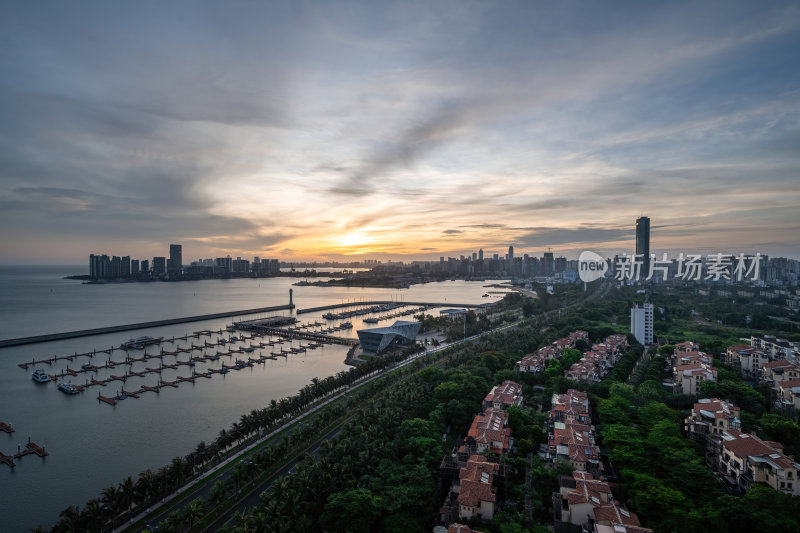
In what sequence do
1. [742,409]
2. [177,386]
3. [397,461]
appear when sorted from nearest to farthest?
1. [397,461]
2. [742,409]
3. [177,386]

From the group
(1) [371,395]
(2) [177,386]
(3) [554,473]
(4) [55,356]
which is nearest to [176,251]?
(4) [55,356]

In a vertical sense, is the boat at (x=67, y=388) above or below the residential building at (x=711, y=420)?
below

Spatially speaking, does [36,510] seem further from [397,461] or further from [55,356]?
[55,356]

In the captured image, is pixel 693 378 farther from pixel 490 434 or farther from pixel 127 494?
pixel 127 494

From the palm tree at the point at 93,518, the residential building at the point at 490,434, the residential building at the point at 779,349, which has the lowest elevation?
the palm tree at the point at 93,518

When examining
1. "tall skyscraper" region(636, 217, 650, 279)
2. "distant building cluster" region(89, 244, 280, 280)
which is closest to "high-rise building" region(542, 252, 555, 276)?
"tall skyscraper" region(636, 217, 650, 279)

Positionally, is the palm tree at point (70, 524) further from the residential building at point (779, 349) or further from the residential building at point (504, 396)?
the residential building at point (779, 349)

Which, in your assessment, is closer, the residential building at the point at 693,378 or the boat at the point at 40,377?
the residential building at the point at 693,378

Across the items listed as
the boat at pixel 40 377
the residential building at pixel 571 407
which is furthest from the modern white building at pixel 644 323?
the boat at pixel 40 377

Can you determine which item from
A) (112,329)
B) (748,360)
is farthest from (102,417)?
(748,360)
